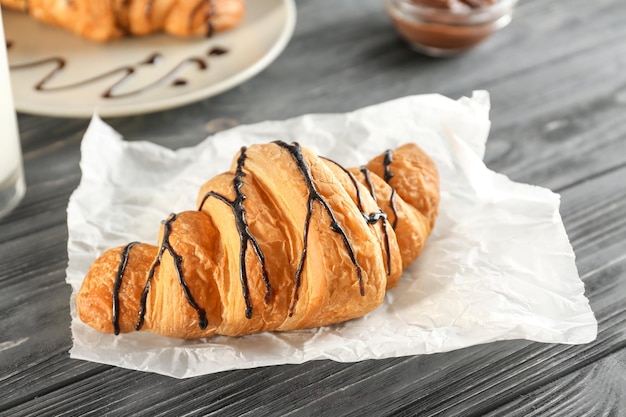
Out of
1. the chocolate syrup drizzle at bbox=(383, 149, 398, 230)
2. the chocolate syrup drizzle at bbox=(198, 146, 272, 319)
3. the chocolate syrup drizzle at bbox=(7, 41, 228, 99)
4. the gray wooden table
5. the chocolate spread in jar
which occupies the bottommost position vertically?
the gray wooden table

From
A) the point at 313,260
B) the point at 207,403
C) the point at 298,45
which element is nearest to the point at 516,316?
the point at 313,260

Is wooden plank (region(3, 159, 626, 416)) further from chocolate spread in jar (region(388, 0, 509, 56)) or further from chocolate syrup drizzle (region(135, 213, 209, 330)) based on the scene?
chocolate spread in jar (region(388, 0, 509, 56))

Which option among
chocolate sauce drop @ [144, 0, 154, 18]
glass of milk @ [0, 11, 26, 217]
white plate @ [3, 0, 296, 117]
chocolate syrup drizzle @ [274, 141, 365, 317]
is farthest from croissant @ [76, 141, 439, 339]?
chocolate sauce drop @ [144, 0, 154, 18]

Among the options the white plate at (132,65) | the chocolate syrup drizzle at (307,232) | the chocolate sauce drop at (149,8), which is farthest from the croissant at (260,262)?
the chocolate sauce drop at (149,8)

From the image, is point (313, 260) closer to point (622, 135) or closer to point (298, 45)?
point (622, 135)

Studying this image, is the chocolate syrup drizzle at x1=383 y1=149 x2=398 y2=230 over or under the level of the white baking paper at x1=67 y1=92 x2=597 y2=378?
over

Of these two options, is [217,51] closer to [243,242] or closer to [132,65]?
[132,65]
